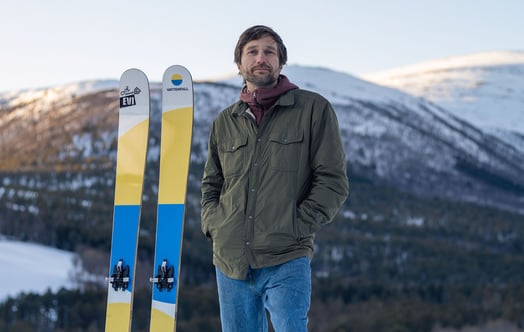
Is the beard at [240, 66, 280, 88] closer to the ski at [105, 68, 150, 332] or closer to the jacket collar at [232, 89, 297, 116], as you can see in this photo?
the jacket collar at [232, 89, 297, 116]

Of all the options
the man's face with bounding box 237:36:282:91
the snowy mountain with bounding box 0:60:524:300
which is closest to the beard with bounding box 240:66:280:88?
the man's face with bounding box 237:36:282:91

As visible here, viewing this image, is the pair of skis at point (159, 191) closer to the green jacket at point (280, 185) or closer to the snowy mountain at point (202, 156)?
the green jacket at point (280, 185)

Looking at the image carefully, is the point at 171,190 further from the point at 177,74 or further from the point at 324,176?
the point at 324,176

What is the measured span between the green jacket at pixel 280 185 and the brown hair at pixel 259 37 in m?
0.22

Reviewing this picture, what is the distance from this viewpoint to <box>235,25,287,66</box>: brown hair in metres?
3.90

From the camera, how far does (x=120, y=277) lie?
6141 millimetres

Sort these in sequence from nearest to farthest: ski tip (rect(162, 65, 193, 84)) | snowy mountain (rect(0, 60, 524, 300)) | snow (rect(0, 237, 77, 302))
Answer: ski tip (rect(162, 65, 193, 84)) < snow (rect(0, 237, 77, 302)) < snowy mountain (rect(0, 60, 524, 300))

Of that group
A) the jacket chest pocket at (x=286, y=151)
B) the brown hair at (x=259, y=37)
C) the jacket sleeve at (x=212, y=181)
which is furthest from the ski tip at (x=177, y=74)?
the jacket chest pocket at (x=286, y=151)

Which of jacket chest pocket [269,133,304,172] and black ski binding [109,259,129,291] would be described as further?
black ski binding [109,259,129,291]

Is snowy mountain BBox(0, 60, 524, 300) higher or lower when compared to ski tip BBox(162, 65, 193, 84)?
lower

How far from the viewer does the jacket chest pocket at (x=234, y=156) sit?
→ 3.84 meters

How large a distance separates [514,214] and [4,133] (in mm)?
112111

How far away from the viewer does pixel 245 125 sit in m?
3.90

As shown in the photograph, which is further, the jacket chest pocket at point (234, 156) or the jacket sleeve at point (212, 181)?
the jacket sleeve at point (212, 181)
